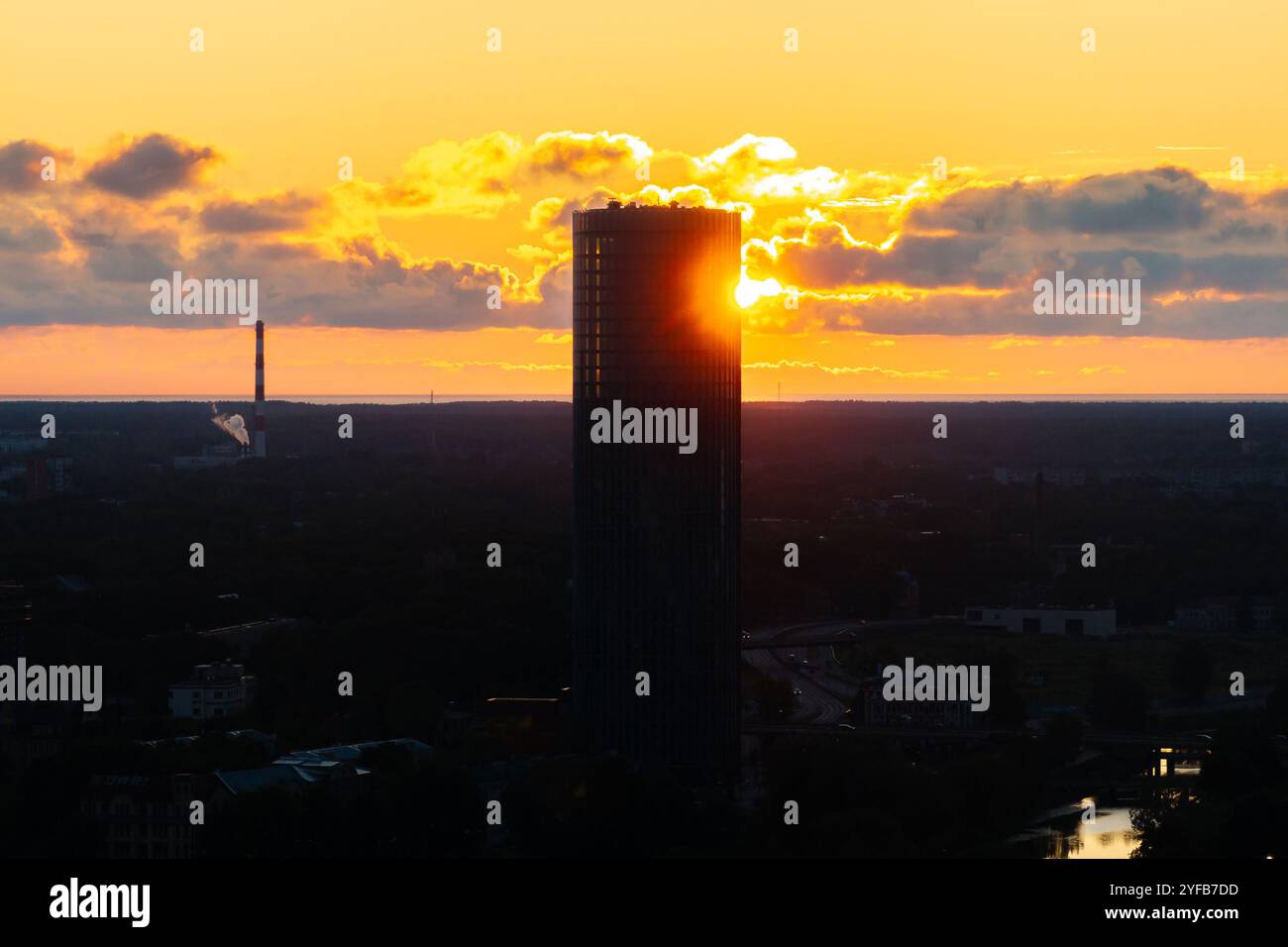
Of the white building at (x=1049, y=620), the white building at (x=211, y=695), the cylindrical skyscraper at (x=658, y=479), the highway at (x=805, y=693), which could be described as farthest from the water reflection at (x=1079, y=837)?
the white building at (x=1049, y=620)

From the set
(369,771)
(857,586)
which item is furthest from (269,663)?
(857,586)

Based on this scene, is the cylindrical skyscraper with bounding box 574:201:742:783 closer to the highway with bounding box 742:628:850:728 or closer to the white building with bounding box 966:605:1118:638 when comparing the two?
the highway with bounding box 742:628:850:728

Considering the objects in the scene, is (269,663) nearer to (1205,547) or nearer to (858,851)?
(858,851)

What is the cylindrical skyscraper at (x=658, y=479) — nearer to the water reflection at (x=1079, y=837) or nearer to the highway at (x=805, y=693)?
the highway at (x=805, y=693)

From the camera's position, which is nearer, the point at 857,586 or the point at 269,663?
the point at 269,663

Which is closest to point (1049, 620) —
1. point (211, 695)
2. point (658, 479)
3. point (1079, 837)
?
point (658, 479)

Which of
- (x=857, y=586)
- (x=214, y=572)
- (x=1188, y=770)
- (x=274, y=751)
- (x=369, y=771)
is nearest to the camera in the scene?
(x=369, y=771)

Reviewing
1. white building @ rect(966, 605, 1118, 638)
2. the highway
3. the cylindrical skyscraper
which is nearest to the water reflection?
the cylindrical skyscraper
